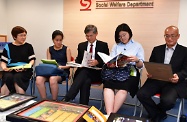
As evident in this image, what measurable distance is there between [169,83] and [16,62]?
225 cm

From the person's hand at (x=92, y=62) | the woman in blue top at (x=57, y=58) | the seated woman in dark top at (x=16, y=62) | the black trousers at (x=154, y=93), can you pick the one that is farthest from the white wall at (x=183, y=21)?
the seated woman in dark top at (x=16, y=62)

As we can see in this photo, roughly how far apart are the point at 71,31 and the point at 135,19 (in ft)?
4.79

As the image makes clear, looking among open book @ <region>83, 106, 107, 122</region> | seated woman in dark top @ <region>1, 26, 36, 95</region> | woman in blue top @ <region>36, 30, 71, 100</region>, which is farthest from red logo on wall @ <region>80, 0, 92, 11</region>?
open book @ <region>83, 106, 107, 122</region>

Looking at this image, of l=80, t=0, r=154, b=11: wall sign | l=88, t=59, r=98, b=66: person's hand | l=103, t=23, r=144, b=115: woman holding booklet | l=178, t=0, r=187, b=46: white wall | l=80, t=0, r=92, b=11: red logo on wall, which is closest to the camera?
l=103, t=23, r=144, b=115: woman holding booklet

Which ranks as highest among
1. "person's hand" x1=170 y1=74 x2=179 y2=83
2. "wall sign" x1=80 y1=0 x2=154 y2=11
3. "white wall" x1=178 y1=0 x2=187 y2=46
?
"wall sign" x1=80 y1=0 x2=154 y2=11

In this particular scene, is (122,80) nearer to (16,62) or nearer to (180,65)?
(180,65)

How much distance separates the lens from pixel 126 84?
2.42 m

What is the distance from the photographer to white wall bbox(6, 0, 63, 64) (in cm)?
453

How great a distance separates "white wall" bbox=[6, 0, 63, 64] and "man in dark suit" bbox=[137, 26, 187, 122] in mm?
2730

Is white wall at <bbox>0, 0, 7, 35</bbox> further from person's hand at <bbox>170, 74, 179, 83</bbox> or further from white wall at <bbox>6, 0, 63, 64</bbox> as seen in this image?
person's hand at <bbox>170, 74, 179, 83</bbox>

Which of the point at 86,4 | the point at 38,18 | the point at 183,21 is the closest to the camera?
the point at 183,21

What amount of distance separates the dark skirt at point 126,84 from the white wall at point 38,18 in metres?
2.49

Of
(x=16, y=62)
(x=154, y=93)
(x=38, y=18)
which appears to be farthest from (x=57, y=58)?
(x=38, y=18)

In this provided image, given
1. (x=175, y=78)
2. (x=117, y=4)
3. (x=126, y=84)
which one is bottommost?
(x=126, y=84)
